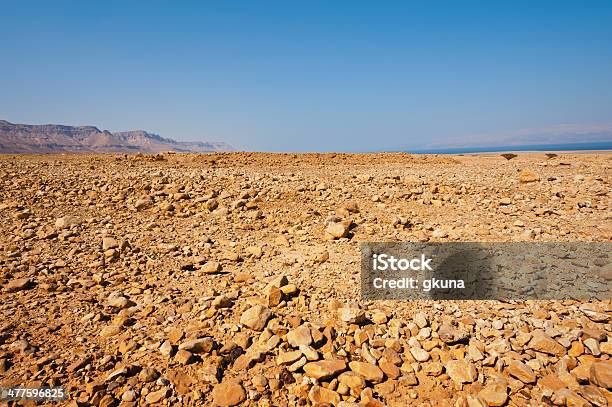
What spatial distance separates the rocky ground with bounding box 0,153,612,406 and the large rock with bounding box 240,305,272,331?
0.02 metres

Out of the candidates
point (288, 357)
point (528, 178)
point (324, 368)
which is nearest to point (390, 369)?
point (324, 368)

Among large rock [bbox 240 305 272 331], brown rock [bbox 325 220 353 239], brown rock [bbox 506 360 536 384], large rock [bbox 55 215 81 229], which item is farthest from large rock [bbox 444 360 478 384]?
large rock [bbox 55 215 81 229]

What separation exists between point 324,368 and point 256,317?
0.92 metres

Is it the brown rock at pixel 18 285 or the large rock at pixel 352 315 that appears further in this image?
the brown rock at pixel 18 285

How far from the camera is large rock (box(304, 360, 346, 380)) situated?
2924 mm

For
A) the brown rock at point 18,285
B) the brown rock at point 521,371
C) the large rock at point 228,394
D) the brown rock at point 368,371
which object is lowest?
the large rock at point 228,394

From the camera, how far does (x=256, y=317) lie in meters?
3.53

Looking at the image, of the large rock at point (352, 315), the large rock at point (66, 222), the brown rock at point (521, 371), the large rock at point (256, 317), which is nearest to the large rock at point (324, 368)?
the large rock at point (352, 315)

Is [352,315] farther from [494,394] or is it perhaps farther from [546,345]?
[546,345]

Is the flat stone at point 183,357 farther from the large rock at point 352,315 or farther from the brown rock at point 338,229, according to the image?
the brown rock at point 338,229

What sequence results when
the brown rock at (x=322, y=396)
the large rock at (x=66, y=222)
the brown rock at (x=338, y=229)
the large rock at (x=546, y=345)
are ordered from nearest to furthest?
the brown rock at (x=322, y=396) → the large rock at (x=546, y=345) → the brown rock at (x=338, y=229) → the large rock at (x=66, y=222)

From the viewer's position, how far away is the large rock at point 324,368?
2.92 m

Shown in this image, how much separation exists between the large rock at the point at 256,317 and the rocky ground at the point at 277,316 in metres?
0.02

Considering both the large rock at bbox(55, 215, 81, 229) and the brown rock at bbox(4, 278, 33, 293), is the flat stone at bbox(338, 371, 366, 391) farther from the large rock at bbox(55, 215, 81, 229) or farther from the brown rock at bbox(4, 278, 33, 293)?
the large rock at bbox(55, 215, 81, 229)
